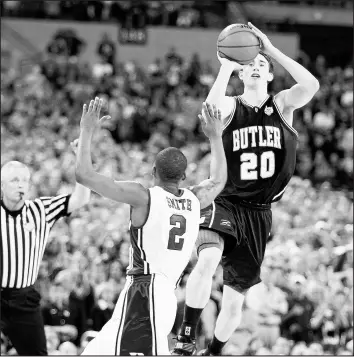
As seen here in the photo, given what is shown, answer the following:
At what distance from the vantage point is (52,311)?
37.7 ft

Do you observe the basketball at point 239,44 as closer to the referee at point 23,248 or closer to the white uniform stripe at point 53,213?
the referee at point 23,248

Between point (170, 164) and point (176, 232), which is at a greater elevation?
point (170, 164)

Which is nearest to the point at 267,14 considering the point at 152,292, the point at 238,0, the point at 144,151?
the point at 238,0

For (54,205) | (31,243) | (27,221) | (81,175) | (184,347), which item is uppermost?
(81,175)

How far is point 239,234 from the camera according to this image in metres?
7.98

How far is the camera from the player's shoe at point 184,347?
7.50 metres

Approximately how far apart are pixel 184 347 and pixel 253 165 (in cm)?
152

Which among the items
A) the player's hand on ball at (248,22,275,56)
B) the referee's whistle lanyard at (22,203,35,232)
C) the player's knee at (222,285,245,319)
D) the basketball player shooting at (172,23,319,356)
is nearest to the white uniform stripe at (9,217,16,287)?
the referee's whistle lanyard at (22,203,35,232)

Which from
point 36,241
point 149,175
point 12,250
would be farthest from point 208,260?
point 149,175

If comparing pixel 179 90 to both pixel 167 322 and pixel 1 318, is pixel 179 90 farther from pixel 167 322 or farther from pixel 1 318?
pixel 167 322

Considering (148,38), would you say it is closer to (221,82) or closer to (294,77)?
(294,77)

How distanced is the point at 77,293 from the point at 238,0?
1375 centimetres

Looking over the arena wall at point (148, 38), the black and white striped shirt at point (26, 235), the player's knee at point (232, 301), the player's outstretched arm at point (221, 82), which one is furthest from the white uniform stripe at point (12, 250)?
the arena wall at point (148, 38)

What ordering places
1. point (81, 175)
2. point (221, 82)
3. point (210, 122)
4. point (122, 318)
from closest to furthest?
point (81, 175) → point (122, 318) → point (210, 122) → point (221, 82)
